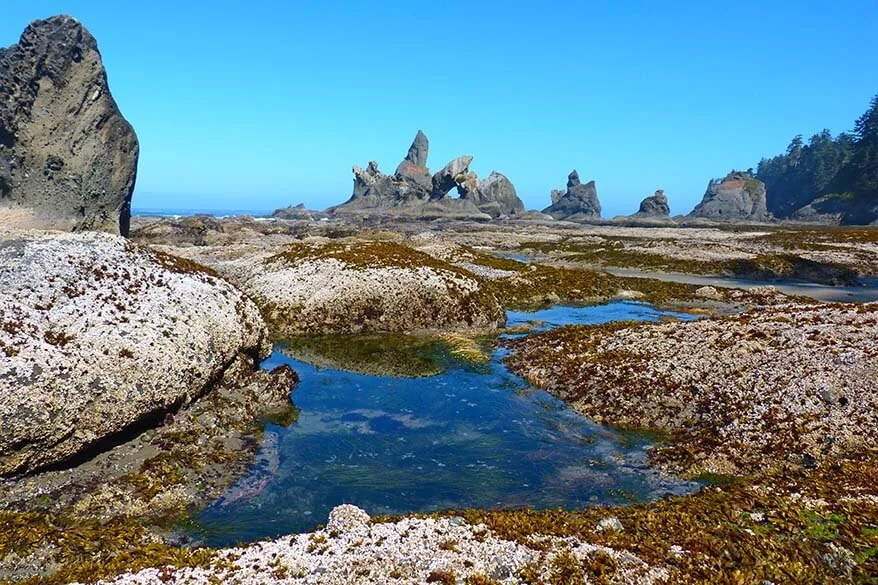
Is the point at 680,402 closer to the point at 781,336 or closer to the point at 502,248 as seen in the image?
the point at 781,336

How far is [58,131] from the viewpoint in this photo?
30.9m

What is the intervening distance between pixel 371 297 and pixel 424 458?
17.6 metres

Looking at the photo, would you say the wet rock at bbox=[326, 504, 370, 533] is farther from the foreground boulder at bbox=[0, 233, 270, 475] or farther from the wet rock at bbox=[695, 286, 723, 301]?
the wet rock at bbox=[695, 286, 723, 301]

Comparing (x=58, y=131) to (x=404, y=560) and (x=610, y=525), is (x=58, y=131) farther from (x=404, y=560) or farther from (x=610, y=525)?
(x=610, y=525)

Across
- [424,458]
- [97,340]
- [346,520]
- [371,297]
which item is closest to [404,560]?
[346,520]

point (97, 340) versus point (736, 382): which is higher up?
point (97, 340)

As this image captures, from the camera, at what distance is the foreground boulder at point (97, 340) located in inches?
525

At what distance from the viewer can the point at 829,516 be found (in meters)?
11.5

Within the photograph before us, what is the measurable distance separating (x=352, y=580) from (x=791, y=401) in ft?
51.0

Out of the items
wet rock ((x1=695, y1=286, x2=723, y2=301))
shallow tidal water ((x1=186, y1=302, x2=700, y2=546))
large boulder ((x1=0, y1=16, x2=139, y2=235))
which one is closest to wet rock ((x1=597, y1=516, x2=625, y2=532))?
shallow tidal water ((x1=186, y1=302, x2=700, y2=546))

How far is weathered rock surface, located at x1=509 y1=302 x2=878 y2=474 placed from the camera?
1630cm

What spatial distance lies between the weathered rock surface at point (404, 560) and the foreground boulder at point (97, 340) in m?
5.78

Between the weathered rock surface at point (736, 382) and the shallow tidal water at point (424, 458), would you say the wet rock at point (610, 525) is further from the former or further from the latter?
the weathered rock surface at point (736, 382)

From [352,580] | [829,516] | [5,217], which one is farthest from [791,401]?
[5,217]
